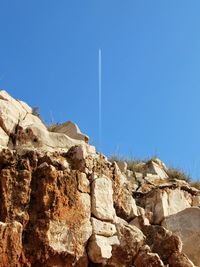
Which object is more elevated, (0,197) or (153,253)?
(0,197)

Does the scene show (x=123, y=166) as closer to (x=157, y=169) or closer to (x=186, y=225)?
(x=157, y=169)

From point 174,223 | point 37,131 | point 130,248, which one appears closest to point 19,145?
point 37,131

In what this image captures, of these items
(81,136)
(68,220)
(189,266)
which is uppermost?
(81,136)

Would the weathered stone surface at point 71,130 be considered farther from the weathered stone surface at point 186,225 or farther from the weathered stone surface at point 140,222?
the weathered stone surface at point 186,225

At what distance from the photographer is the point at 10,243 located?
23.7 ft

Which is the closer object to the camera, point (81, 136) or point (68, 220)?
point (68, 220)

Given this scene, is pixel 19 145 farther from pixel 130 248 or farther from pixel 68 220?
pixel 130 248

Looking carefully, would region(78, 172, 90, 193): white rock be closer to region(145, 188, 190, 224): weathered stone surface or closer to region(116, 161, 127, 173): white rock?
region(145, 188, 190, 224): weathered stone surface

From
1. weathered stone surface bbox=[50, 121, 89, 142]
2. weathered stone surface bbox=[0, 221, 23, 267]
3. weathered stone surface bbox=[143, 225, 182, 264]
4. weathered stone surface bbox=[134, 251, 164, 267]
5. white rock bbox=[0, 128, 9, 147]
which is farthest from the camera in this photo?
weathered stone surface bbox=[50, 121, 89, 142]

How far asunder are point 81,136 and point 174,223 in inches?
97.7

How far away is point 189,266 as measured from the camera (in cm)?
815

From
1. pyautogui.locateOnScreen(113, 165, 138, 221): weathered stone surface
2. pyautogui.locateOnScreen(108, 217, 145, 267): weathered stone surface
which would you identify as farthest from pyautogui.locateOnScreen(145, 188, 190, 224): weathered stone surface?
pyautogui.locateOnScreen(108, 217, 145, 267): weathered stone surface

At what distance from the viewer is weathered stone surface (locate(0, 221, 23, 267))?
712 centimetres

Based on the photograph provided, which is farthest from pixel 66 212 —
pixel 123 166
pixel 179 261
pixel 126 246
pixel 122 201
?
pixel 123 166
